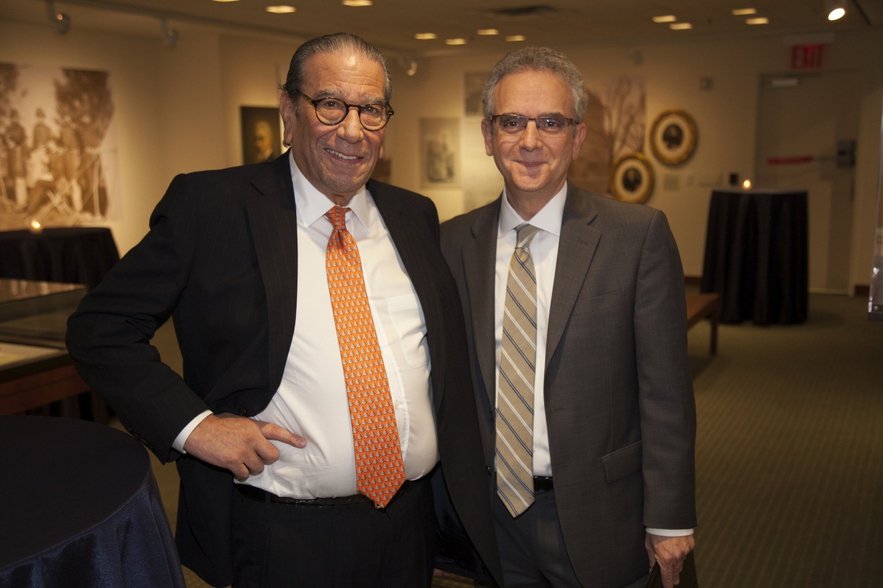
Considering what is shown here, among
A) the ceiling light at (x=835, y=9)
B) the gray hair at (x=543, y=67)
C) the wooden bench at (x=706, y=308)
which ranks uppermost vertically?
the ceiling light at (x=835, y=9)

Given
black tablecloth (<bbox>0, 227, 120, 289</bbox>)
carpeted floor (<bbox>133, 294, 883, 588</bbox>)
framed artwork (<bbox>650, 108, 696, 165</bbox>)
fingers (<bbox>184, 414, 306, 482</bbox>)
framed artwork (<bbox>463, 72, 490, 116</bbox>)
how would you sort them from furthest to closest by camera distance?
framed artwork (<bbox>463, 72, 490, 116</bbox>)
framed artwork (<bbox>650, 108, 696, 165</bbox>)
black tablecloth (<bbox>0, 227, 120, 289</bbox>)
carpeted floor (<bbox>133, 294, 883, 588</bbox>)
fingers (<bbox>184, 414, 306, 482</bbox>)

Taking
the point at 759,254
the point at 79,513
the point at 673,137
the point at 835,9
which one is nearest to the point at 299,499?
the point at 79,513

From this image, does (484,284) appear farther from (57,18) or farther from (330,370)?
(57,18)

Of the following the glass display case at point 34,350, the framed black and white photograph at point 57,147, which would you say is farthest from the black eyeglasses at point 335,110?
the framed black and white photograph at point 57,147

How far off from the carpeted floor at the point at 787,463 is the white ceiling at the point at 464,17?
129 inches

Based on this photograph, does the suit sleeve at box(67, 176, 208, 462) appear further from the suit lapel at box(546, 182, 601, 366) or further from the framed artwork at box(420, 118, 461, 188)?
the framed artwork at box(420, 118, 461, 188)

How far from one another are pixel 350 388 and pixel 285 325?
19 cm

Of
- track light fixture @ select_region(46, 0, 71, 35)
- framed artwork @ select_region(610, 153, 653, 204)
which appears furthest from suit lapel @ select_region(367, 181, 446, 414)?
framed artwork @ select_region(610, 153, 653, 204)

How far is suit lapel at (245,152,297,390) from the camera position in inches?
62.1

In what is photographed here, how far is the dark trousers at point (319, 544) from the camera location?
5.34 ft

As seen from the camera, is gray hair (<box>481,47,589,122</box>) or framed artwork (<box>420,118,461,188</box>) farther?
framed artwork (<box>420,118,461,188</box>)

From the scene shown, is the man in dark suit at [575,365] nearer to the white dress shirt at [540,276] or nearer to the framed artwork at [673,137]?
the white dress shirt at [540,276]

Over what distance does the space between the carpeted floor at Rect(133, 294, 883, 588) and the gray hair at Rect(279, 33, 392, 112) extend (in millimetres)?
2307

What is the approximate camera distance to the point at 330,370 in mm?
1628
